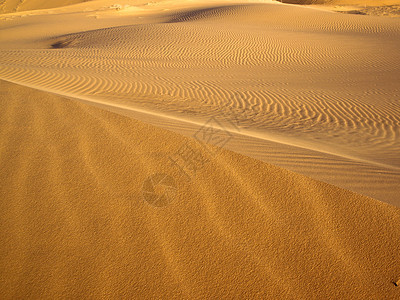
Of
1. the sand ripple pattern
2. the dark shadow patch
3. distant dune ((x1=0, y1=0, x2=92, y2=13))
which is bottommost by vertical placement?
the sand ripple pattern

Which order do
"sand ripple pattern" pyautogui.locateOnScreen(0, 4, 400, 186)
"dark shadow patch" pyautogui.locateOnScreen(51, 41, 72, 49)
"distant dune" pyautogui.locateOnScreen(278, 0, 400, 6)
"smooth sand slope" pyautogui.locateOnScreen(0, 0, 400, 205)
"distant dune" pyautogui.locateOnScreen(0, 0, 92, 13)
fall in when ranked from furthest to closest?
"distant dune" pyautogui.locateOnScreen(0, 0, 92, 13) < "distant dune" pyautogui.locateOnScreen(278, 0, 400, 6) < "dark shadow patch" pyautogui.locateOnScreen(51, 41, 72, 49) < "sand ripple pattern" pyautogui.locateOnScreen(0, 4, 400, 186) < "smooth sand slope" pyautogui.locateOnScreen(0, 0, 400, 205)

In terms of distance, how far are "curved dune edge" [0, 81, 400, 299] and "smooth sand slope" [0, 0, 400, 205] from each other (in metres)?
0.50

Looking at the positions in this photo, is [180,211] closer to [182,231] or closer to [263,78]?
[182,231]

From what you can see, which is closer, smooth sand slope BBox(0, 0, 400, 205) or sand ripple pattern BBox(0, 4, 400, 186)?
smooth sand slope BBox(0, 0, 400, 205)

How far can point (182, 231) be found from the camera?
2312 millimetres

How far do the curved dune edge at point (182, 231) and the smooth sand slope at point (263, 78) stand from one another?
0.50 m

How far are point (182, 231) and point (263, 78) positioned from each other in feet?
31.2

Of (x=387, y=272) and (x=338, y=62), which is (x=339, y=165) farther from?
(x=338, y=62)

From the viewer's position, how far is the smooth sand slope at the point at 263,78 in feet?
13.5

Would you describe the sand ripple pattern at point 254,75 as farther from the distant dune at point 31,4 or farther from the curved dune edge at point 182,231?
the distant dune at point 31,4

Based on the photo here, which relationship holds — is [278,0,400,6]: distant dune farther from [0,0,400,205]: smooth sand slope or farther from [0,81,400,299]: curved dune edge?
[0,81,400,299]: curved dune edge

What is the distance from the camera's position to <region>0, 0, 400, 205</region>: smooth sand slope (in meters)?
4.12

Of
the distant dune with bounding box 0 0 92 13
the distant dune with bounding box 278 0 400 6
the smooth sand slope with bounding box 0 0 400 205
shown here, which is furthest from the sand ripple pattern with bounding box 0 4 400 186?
the distant dune with bounding box 0 0 92 13

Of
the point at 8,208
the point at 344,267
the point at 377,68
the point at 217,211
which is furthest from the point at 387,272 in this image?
the point at 377,68
